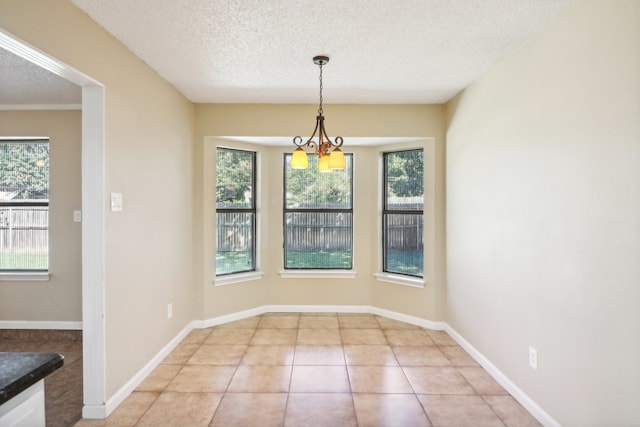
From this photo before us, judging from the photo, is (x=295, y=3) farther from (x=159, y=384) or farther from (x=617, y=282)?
(x=159, y=384)

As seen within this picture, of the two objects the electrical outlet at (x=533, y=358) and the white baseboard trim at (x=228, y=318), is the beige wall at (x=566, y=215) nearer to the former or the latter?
the electrical outlet at (x=533, y=358)

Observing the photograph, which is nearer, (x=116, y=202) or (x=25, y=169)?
(x=116, y=202)

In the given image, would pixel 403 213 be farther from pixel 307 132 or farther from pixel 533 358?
pixel 533 358

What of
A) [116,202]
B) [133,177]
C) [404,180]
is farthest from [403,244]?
[116,202]

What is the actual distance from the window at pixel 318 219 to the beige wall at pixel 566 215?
5.96 ft

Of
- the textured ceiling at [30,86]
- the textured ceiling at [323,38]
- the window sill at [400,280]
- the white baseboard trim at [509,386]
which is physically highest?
the textured ceiling at [323,38]

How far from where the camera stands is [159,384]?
2746 mm

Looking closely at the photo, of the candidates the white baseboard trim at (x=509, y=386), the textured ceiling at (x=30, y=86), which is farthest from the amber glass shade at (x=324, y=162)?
the textured ceiling at (x=30, y=86)

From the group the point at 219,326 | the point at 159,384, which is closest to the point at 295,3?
the point at 159,384

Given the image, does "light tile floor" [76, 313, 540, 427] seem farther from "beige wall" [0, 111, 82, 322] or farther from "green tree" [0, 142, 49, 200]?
"green tree" [0, 142, 49, 200]

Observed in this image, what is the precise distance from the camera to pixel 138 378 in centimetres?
273

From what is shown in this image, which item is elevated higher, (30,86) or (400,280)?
(30,86)

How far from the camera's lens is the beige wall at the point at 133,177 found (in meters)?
1.97

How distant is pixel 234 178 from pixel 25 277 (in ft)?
7.93
